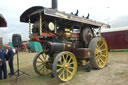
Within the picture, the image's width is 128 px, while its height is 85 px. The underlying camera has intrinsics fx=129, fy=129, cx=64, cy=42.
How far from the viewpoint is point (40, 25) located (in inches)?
151

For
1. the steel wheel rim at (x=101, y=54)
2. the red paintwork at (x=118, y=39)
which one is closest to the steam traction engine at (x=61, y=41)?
the steel wheel rim at (x=101, y=54)

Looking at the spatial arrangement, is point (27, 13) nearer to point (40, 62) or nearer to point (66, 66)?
point (40, 62)

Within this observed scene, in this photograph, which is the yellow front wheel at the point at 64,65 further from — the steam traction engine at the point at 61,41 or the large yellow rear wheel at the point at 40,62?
the large yellow rear wheel at the point at 40,62

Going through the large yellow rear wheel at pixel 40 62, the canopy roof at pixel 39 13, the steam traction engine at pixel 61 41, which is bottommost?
the large yellow rear wheel at pixel 40 62

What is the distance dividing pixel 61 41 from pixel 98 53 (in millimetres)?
1945

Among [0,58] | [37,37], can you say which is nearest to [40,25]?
[37,37]

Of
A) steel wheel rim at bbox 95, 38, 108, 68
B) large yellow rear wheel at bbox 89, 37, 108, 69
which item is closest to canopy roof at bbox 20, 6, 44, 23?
large yellow rear wheel at bbox 89, 37, 108, 69

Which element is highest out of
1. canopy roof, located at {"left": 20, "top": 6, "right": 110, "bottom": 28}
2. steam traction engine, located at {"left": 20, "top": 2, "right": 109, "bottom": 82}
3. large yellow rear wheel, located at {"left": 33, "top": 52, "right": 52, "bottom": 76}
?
canopy roof, located at {"left": 20, "top": 6, "right": 110, "bottom": 28}

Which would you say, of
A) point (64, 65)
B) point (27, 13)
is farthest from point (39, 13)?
point (64, 65)

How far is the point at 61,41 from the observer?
4.46 meters

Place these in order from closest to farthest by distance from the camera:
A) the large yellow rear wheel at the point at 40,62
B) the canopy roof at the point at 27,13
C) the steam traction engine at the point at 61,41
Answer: the steam traction engine at the point at 61,41
the canopy roof at the point at 27,13
the large yellow rear wheel at the point at 40,62

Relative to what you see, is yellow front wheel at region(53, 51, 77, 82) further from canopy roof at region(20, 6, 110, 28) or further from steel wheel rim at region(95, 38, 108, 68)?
steel wheel rim at region(95, 38, 108, 68)

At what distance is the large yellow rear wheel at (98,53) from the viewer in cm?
511

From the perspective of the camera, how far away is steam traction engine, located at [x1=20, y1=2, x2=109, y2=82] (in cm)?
393
